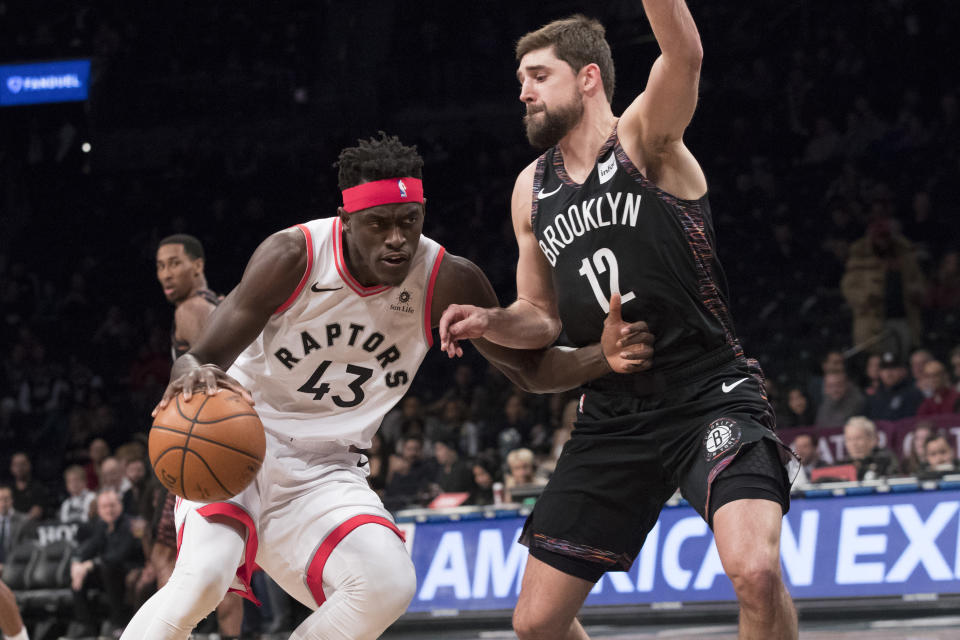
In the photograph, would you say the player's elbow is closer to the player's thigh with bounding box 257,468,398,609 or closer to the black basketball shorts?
the black basketball shorts

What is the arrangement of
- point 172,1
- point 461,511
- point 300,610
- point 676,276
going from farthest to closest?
1. point 172,1
2. point 300,610
3. point 461,511
4. point 676,276

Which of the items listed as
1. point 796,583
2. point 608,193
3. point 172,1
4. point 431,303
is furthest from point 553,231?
point 172,1

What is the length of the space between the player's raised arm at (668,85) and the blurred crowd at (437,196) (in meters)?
5.18

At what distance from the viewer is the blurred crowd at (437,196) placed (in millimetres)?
11102

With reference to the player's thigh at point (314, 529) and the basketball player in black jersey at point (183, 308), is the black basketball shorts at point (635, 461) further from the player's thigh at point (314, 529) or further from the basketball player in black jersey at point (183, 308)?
the basketball player in black jersey at point (183, 308)

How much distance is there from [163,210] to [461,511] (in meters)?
12.6

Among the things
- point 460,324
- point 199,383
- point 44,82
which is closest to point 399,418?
point 460,324

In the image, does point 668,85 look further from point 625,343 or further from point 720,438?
point 720,438

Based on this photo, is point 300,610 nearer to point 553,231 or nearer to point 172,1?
point 553,231

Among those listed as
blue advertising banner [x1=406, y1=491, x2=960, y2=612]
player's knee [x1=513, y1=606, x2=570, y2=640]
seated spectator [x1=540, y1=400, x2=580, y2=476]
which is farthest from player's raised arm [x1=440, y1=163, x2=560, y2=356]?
seated spectator [x1=540, y1=400, x2=580, y2=476]

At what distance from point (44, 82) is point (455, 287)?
658 inches

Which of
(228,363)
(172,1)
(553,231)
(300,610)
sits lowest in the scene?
(300,610)

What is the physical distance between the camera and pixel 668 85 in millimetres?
3609

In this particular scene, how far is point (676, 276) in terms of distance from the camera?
3.76 m
